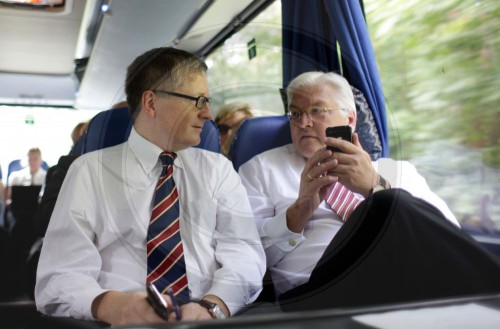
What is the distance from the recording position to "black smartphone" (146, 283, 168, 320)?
3.56 ft

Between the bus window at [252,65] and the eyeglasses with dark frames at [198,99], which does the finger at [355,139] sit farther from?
the eyeglasses with dark frames at [198,99]

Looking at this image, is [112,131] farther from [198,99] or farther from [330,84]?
[330,84]

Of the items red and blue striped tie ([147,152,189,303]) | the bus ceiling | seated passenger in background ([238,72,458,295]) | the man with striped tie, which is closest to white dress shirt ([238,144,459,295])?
seated passenger in background ([238,72,458,295])

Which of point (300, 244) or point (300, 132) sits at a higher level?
point (300, 132)

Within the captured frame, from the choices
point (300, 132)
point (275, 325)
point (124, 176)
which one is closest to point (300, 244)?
point (300, 132)

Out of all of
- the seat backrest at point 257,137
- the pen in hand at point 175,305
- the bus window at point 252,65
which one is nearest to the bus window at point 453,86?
the seat backrest at point 257,137

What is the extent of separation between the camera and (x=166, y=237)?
1.33 metres

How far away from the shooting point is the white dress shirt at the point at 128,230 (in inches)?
50.8

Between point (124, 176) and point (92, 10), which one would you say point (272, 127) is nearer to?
point (124, 176)

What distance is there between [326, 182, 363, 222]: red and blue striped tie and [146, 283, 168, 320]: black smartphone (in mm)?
627

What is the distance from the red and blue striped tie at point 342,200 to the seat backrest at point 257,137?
0.66ft

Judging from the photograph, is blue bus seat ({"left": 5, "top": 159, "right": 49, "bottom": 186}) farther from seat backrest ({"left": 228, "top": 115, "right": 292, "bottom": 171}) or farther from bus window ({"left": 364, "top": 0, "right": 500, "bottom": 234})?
bus window ({"left": 364, "top": 0, "right": 500, "bottom": 234})

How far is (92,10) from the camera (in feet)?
3.55

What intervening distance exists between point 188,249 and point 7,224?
424mm
